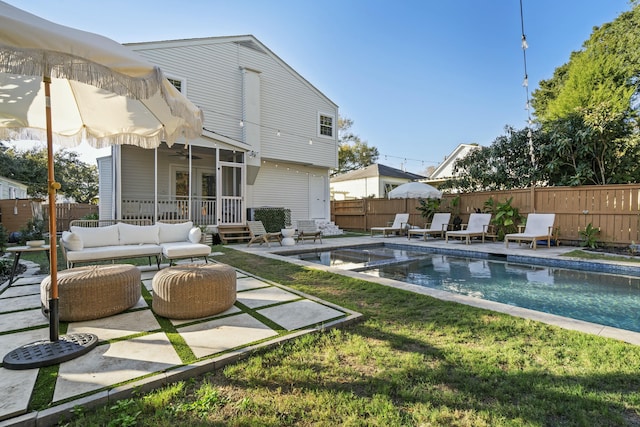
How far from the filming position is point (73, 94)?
11.1 feet

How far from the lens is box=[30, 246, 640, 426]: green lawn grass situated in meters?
1.70

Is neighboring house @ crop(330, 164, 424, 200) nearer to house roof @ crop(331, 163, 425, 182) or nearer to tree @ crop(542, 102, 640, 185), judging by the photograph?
house roof @ crop(331, 163, 425, 182)

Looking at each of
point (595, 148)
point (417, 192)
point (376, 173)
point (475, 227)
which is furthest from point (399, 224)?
point (376, 173)

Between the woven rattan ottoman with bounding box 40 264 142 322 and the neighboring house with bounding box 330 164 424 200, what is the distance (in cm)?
2139

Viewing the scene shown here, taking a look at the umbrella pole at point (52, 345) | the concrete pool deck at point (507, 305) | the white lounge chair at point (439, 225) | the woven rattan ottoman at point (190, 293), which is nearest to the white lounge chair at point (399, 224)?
the white lounge chair at point (439, 225)

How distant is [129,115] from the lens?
11.9 feet

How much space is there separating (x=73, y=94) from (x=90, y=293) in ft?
7.09

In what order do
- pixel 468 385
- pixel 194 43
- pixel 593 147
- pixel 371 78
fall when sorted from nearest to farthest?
pixel 468 385 → pixel 593 147 → pixel 194 43 → pixel 371 78

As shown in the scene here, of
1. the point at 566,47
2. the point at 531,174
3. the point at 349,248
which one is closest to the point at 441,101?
the point at 566,47

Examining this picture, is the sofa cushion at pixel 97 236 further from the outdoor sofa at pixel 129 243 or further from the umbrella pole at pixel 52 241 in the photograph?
the umbrella pole at pixel 52 241

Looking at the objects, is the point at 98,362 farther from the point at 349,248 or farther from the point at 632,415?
the point at 349,248

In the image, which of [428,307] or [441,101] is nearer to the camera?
[428,307]

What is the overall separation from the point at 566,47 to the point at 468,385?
972 inches

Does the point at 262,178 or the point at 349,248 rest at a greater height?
the point at 262,178
